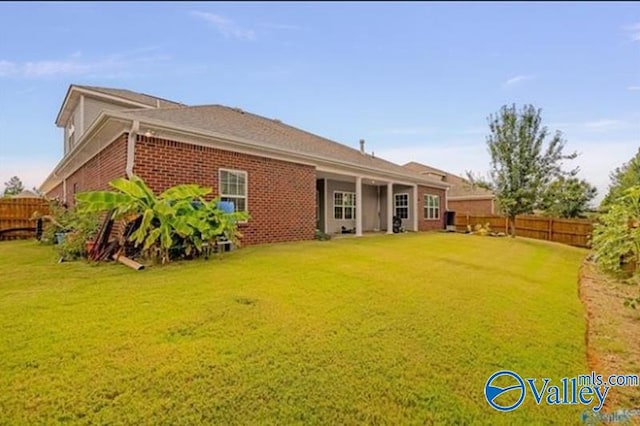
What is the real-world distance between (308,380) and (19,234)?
18061 mm

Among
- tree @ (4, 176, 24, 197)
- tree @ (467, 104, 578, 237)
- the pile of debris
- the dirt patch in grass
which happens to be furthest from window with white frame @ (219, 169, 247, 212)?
tree @ (4, 176, 24, 197)

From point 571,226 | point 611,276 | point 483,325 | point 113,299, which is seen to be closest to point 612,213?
point 611,276

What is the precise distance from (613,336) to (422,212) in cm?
1649

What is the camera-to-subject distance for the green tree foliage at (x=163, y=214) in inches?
274

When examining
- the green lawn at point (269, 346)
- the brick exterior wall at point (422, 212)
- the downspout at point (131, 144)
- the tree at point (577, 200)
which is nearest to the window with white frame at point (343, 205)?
the brick exterior wall at point (422, 212)

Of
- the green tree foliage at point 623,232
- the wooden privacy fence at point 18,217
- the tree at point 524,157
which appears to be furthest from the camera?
the tree at point 524,157

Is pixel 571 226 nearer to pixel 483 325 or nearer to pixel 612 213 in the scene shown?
pixel 612 213

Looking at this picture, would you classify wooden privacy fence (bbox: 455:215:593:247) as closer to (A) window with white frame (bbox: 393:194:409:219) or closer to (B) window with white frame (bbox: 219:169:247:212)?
(A) window with white frame (bbox: 393:194:409:219)

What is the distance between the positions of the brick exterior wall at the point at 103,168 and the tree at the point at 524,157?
56.8ft

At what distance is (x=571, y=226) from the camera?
745 inches

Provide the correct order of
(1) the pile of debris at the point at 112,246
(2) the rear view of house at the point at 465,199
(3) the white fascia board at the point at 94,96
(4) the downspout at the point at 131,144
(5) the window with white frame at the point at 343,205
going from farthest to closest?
(2) the rear view of house at the point at 465,199, (5) the window with white frame at the point at 343,205, (3) the white fascia board at the point at 94,96, (4) the downspout at the point at 131,144, (1) the pile of debris at the point at 112,246

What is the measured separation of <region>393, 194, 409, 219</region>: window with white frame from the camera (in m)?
21.1

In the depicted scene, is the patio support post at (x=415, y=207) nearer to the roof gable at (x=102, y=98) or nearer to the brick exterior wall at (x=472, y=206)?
the brick exterior wall at (x=472, y=206)

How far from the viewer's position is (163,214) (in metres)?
7.14
